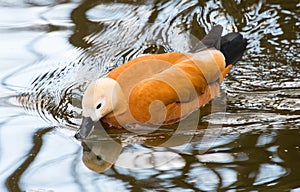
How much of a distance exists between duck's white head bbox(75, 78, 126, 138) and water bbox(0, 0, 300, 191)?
10 centimetres

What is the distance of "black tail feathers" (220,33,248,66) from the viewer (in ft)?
16.4

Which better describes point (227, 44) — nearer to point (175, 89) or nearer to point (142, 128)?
point (175, 89)

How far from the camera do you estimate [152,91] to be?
4.33 meters

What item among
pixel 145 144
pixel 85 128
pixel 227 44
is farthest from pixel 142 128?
pixel 227 44

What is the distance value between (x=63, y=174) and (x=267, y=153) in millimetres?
1103

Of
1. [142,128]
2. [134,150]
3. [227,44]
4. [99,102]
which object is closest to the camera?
[134,150]

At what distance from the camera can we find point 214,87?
4.78 m

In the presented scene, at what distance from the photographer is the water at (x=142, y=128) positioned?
372cm

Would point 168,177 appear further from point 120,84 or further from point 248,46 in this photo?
point 248,46

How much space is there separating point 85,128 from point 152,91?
476mm

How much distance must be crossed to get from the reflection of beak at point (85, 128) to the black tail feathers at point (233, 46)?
123 cm

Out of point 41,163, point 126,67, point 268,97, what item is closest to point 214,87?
point 268,97

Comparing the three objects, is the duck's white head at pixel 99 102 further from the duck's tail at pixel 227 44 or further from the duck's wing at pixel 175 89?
the duck's tail at pixel 227 44

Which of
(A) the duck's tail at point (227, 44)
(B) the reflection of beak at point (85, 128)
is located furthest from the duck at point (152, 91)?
(A) the duck's tail at point (227, 44)
